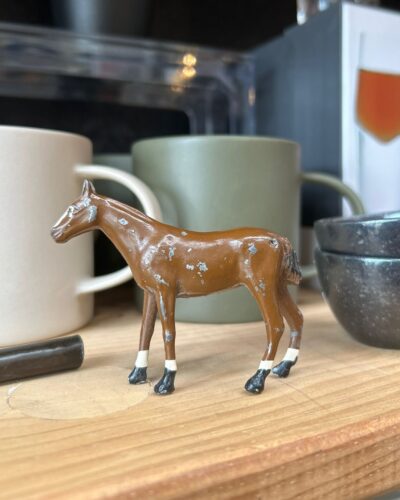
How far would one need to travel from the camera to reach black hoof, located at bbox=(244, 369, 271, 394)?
1.02 feet

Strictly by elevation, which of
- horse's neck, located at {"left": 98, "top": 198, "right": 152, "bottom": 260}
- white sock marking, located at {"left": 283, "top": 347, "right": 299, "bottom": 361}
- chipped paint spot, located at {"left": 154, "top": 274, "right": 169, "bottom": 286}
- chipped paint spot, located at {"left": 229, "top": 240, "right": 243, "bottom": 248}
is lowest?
white sock marking, located at {"left": 283, "top": 347, "right": 299, "bottom": 361}

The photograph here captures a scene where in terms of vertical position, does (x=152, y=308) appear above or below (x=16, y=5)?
below

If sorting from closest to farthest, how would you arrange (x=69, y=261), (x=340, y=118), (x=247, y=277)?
(x=247, y=277) < (x=69, y=261) < (x=340, y=118)

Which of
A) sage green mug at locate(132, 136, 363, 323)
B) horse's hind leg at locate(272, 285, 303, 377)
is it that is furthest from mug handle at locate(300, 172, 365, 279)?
A: horse's hind leg at locate(272, 285, 303, 377)

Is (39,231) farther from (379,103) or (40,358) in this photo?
(379,103)

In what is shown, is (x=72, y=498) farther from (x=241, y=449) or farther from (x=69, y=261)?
(x=69, y=261)

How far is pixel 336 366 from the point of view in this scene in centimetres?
36

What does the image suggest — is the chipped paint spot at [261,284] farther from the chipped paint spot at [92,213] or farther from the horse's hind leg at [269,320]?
the chipped paint spot at [92,213]

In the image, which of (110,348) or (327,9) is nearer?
(110,348)

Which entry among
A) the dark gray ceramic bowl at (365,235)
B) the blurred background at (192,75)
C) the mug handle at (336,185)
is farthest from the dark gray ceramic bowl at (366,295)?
the blurred background at (192,75)

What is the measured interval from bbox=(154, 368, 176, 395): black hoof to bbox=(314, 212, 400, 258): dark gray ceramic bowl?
0.53 feet

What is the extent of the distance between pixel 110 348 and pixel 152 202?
0.40 ft

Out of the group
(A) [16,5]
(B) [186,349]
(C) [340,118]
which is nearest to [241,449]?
(B) [186,349]

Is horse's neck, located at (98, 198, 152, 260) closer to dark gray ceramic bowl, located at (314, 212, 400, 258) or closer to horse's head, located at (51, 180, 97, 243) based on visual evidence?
horse's head, located at (51, 180, 97, 243)
